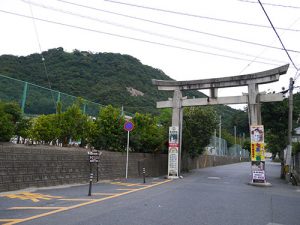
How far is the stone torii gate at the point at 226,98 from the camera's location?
2014cm

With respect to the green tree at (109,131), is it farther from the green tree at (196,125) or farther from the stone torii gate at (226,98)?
the green tree at (196,125)

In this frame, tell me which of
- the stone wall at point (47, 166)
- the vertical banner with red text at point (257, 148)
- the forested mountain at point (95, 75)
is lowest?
the stone wall at point (47, 166)

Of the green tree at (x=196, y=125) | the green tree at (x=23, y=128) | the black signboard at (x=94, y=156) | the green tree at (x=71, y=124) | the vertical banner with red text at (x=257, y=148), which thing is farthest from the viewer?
the green tree at (x=196, y=125)

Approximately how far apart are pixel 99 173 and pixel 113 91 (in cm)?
2620

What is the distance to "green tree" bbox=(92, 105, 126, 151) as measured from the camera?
1927cm

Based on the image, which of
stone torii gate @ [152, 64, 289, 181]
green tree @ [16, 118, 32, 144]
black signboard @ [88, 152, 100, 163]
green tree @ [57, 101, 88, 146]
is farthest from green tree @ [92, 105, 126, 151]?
green tree @ [16, 118, 32, 144]

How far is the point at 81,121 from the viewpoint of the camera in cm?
1741

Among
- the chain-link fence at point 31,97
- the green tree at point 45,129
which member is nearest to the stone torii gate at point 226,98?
the chain-link fence at point 31,97

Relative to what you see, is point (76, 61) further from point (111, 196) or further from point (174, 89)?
point (111, 196)

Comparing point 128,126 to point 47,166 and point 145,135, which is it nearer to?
point 145,135

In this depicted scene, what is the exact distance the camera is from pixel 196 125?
88.8ft

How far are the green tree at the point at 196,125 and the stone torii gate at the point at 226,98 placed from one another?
389 centimetres

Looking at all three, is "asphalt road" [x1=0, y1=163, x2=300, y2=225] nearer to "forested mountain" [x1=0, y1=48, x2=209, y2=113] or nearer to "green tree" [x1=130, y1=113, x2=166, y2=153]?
"green tree" [x1=130, y1=113, x2=166, y2=153]

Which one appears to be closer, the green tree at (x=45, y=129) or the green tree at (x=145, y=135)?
the green tree at (x=45, y=129)
